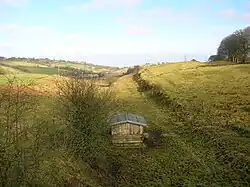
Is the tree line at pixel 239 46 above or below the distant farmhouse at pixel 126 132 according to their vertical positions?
above

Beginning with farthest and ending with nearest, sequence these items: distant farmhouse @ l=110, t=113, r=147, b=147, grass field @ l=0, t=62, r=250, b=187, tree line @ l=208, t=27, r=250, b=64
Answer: tree line @ l=208, t=27, r=250, b=64, distant farmhouse @ l=110, t=113, r=147, b=147, grass field @ l=0, t=62, r=250, b=187

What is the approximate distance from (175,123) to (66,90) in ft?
55.6

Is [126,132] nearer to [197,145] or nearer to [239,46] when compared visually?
[197,145]

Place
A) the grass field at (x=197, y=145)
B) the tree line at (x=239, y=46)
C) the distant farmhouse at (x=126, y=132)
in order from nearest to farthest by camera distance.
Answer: the grass field at (x=197, y=145), the distant farmhouse at (x=126, y=132), the tree line at (x=239, y=46)

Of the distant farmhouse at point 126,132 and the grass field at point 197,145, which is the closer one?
the grass field at point 197,145

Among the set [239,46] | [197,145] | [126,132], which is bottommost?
[197,145]

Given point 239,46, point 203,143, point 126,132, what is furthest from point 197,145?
point 239,46

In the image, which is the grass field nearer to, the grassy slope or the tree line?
the grassy slope

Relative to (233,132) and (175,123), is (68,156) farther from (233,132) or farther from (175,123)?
→ (175,123)

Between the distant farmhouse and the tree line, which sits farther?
the tree line

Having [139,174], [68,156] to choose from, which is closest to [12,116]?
[68,156]

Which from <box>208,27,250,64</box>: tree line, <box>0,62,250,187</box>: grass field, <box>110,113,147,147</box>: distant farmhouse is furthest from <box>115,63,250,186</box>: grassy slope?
<box>208,27,250,64</box>: tree line

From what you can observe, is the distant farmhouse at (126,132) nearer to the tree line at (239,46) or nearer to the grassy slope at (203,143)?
the grassy slope at (203,143)

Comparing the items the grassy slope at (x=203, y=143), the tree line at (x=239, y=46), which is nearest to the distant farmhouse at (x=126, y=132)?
the grassy slope at (x=203, y=143)
